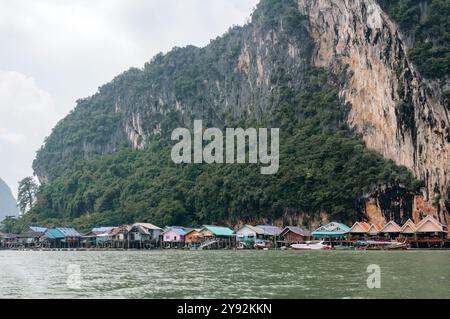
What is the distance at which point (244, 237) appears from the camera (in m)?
71.7

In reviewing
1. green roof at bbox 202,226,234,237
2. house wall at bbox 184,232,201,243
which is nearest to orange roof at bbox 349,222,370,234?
green roof at bbox 202,226,234,237

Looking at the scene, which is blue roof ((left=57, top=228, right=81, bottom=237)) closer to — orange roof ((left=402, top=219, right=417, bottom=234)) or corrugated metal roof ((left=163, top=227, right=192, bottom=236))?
corrugated metal roof ((left=163, top=227, right=192, bottom=236))

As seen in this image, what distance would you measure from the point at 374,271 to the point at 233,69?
271 feet

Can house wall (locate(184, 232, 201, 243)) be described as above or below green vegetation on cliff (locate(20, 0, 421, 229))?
below

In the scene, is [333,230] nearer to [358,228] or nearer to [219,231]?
[358,228]

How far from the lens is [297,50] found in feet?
311

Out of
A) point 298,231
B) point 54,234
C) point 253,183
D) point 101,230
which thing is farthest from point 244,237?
point 54,234

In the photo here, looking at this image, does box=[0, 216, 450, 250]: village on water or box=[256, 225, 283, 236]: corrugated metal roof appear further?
box=[256, 225, 283, 236]: corrugated metal roof

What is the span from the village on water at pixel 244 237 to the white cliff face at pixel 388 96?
4176 mm

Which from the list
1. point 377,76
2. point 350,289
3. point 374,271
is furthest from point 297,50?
point 350,289

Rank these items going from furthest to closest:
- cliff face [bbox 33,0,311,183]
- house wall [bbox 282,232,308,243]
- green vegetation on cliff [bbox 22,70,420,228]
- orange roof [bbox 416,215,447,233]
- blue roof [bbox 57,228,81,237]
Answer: cliff face [bbox 33,0,311,183] → blue roof [bbox 57,228,81,237] → green vegetation on cliff [bbox 22,70,420,228] → house wall [bbox 282,232,308,243] → orange roof [bbox 416,215,447,233]

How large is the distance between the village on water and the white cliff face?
13.7ft

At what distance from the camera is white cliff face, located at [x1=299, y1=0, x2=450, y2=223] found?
62.0m

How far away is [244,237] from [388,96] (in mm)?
24798
